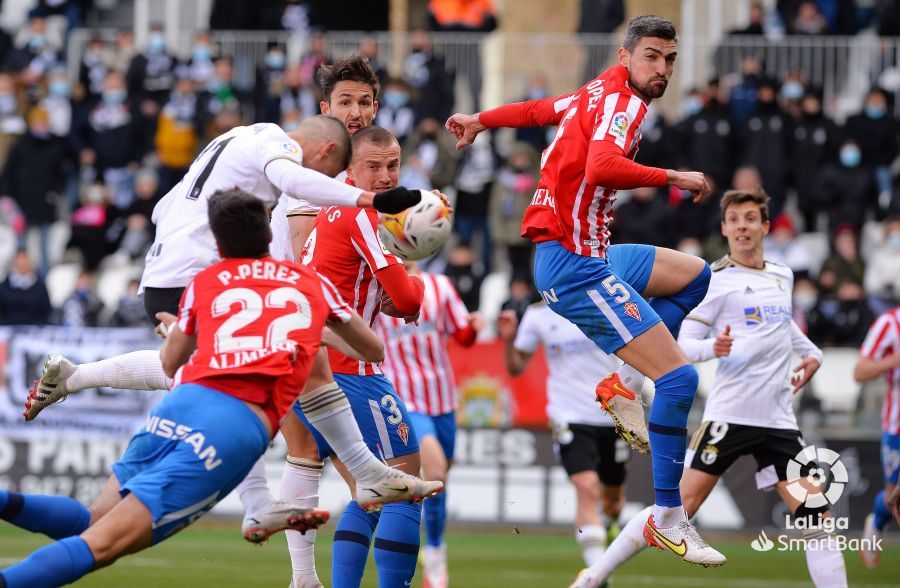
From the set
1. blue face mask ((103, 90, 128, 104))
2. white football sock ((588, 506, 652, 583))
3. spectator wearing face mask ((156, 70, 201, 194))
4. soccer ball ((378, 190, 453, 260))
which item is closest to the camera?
soccer ball ((378, 190, 453, 260))

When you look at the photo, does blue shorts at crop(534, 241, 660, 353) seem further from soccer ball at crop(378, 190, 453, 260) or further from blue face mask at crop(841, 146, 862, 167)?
blue face mask at crop(841, 146, 862, 167)

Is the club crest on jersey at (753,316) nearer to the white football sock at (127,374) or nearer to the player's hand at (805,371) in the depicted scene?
the player's hand at (805,371)

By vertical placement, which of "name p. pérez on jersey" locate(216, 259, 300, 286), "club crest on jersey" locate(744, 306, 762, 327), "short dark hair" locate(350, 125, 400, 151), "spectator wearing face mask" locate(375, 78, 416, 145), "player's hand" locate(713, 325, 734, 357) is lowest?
"player's hand" locate(713, 325, 734, 357)

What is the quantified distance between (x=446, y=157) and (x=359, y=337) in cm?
1260

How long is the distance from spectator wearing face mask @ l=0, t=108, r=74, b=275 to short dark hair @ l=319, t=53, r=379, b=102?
43.0ft

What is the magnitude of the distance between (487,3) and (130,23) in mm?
6902

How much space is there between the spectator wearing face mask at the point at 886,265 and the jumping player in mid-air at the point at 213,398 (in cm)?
1238

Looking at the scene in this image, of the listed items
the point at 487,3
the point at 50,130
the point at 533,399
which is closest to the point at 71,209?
the point at 50,130

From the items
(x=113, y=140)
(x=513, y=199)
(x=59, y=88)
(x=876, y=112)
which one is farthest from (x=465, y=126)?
(x=59, y=88)

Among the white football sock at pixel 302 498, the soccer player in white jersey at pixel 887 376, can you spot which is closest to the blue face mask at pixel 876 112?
the soccer player in white jersey at pixel 887 376

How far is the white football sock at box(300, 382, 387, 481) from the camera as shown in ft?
24.9

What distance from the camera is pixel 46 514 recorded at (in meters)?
7.04

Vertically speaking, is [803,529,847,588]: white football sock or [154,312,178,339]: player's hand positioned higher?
[154,312,178,339]: player's hand

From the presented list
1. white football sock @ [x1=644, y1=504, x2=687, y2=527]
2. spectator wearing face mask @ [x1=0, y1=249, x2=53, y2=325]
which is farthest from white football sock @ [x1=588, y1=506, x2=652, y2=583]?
spectator wearing face mask @ [x1=0, y1=249, x2=53, y2=325]
